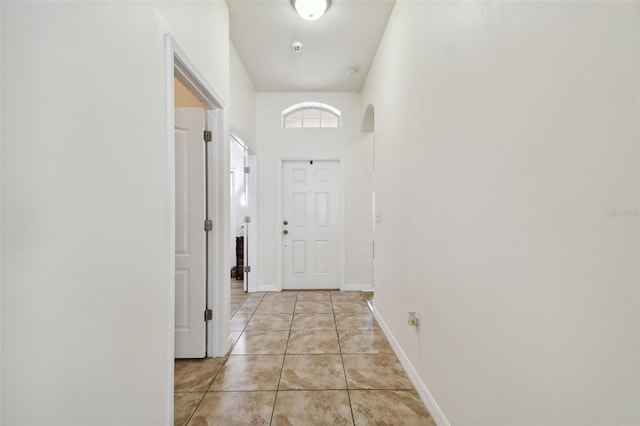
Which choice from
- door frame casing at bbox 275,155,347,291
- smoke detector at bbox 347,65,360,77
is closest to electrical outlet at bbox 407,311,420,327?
door frame casing at bbox 275,155,347,291

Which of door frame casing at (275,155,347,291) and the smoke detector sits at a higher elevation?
the smoke detector

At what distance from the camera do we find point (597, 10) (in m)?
0.65

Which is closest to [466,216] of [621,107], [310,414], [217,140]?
[621,107]

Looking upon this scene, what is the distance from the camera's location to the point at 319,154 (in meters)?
4.02

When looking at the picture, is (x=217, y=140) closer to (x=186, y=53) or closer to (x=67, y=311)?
(x=186, y=53)

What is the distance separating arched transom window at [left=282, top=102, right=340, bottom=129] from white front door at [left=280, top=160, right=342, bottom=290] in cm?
57

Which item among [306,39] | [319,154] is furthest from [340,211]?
[306,39]

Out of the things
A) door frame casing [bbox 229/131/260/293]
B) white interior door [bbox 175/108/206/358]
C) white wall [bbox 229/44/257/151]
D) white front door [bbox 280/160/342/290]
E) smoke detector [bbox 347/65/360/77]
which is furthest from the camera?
white front door [bbox 280/160/342/290]

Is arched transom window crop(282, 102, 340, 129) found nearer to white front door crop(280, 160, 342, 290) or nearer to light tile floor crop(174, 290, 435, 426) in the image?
white front door crop(280, 160, 342, 290)

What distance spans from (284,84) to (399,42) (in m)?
1.98

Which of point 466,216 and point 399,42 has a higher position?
point 399,42

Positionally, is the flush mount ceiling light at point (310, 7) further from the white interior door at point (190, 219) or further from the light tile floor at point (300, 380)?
the light tile floor at point (300, 380)

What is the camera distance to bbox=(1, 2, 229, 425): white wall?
0.69 m

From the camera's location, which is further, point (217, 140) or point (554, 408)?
point (217, 140)
